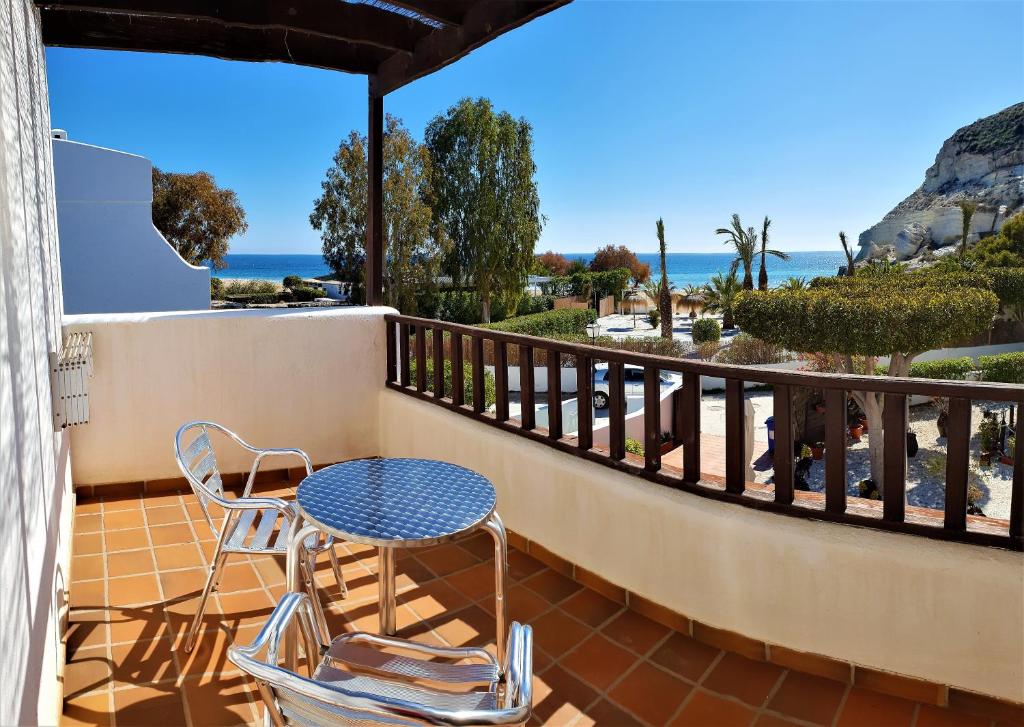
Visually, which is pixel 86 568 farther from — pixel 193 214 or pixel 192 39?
pixel 193 214

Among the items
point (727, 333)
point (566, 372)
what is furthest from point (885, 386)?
point (727, 333)

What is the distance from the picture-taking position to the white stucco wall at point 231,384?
3760 mm

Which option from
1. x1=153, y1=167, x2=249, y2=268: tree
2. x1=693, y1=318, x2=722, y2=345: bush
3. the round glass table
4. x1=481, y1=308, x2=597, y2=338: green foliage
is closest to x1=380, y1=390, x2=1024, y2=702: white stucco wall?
the round glass table

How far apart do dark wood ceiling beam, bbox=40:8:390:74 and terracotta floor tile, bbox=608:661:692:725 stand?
11.8ft

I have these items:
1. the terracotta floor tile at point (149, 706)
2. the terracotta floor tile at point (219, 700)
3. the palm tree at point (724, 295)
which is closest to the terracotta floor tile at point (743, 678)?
the terracotta floor tile at point (219, 700)

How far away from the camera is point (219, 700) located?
1.99m

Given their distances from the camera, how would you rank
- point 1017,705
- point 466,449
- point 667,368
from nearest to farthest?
point 1017,705 < point 667,368 < point 466,449

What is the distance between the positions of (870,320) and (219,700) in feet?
46.9

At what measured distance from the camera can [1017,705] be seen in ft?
6.09

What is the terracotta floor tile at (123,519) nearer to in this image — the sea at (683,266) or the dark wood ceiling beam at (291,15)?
the dark wood ceiling beam at (291,15)

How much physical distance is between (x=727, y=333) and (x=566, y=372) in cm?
1483

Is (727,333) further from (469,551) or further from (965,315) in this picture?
(469,551)

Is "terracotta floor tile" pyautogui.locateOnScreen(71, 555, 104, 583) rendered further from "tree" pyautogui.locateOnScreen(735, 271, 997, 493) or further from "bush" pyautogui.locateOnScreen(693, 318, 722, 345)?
"bush" pyautogui.locateOnScreen(693, 318, 722, 345)

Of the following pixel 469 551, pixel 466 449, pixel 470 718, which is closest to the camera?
pixel 470 718
